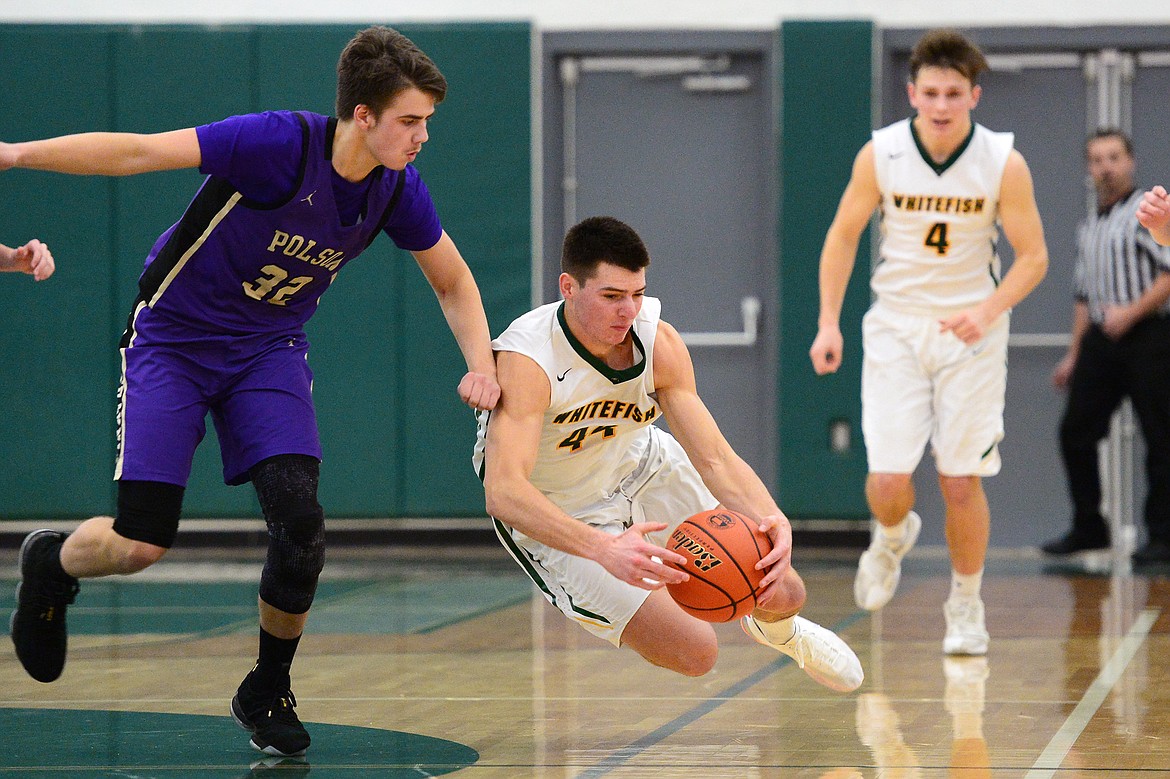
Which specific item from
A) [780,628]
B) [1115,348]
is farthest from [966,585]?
[1115,348]

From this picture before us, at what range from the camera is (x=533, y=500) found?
12.1 feet

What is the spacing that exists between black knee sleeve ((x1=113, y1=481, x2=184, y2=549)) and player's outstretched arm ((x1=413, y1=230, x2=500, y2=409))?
80 centimetres

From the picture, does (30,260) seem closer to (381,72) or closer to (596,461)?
(381,72)

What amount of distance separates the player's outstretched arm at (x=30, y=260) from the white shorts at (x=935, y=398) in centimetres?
297

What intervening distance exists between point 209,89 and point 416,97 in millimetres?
5988

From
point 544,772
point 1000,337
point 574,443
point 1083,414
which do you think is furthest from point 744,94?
point 544,772

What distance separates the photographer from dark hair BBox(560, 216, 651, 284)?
3705 mm

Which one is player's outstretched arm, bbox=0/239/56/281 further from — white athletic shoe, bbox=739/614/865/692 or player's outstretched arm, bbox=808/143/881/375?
player's outstretched arm, bbox=808/143/881/375

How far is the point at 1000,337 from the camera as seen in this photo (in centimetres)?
548

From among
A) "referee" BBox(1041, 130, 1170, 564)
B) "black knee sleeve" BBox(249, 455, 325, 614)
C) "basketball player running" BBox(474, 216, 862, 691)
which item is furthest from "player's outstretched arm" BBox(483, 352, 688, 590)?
"referee" BBox(1041, 130, 1170, 564)

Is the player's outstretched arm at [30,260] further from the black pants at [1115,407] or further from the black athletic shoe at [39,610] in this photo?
the black pants at [1115,407]

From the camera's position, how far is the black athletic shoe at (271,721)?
3811mm

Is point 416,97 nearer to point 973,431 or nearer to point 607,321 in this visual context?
point 607,321

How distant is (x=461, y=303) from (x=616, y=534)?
0.73 m
